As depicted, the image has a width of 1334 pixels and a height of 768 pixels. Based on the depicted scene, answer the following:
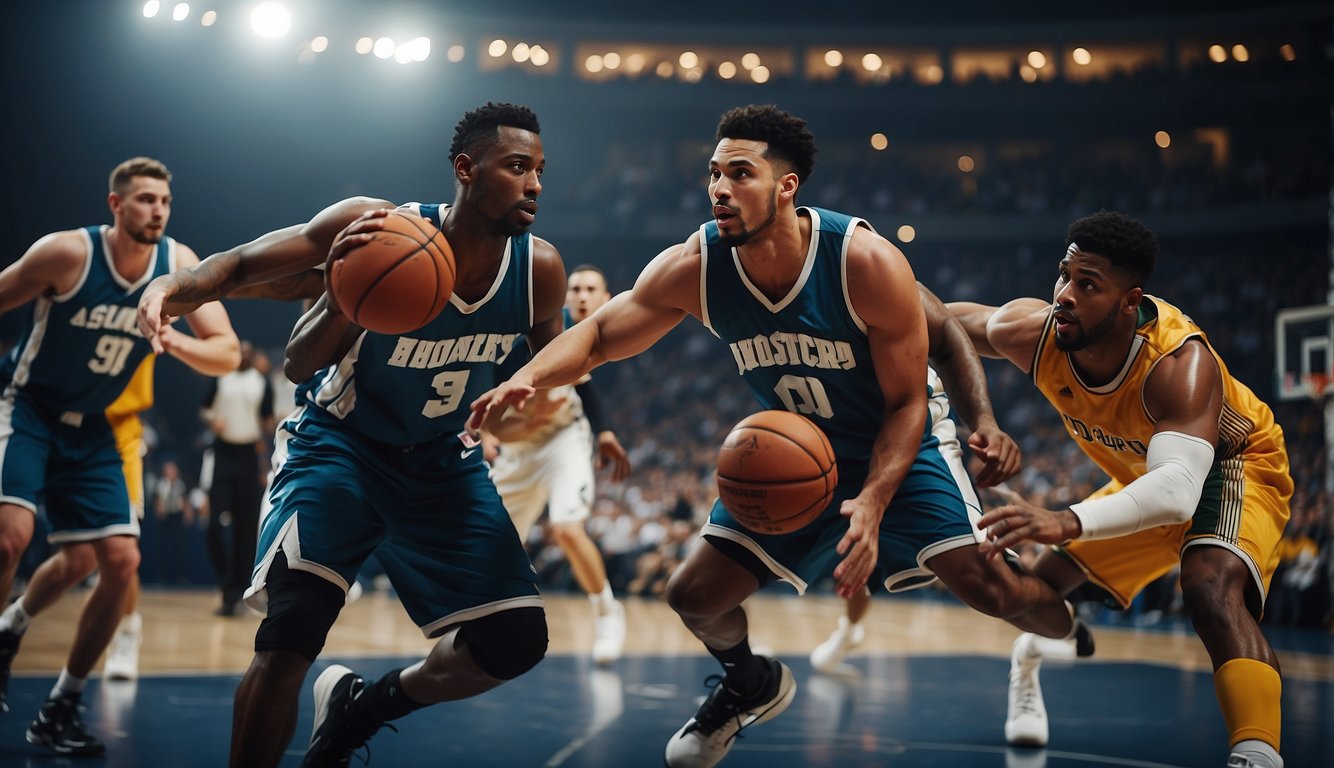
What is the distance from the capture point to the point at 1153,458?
3.67 meters

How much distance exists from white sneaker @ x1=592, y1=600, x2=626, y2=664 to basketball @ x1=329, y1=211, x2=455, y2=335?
13.8 feet

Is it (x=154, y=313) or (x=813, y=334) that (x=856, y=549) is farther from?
(x=154, y=313)

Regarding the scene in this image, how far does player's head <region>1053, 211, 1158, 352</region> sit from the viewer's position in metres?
3.87

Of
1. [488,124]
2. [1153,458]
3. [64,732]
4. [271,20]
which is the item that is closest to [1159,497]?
[1153,458]

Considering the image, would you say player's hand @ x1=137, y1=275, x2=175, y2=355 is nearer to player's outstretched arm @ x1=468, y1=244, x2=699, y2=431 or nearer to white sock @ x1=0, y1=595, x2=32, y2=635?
player's outstretched arm @ x1=468, y1=244, x2=699, y2=431

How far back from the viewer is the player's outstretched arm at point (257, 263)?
349 cm

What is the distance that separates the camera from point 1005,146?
2706cm

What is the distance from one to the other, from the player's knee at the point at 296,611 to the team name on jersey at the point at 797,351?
1502 mm

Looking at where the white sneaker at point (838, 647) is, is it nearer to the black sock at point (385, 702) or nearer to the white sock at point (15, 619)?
the black sock at point (385, 702)

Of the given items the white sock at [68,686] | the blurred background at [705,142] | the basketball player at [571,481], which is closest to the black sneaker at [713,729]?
the white sock at [68,686]

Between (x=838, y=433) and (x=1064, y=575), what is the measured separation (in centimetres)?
118

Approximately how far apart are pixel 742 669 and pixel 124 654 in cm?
358

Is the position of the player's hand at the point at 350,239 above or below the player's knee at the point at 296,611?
above

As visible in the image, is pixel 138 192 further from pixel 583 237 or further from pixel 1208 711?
pixel 583 237
